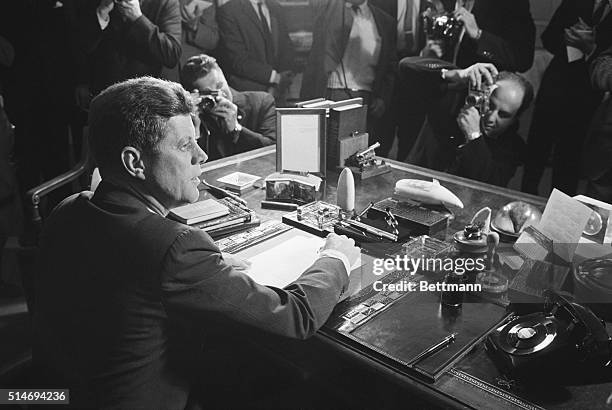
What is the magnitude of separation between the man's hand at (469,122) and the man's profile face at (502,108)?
0.11ft

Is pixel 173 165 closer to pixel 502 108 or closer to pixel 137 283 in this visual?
pixel 137 283

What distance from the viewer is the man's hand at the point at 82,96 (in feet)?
11.3

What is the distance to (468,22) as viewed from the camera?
288 centimetres

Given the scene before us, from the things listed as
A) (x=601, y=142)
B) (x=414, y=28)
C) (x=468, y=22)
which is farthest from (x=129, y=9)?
(x=601, y=142)

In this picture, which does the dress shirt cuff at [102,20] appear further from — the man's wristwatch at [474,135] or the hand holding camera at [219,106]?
the man's wristwatch at [474,135]

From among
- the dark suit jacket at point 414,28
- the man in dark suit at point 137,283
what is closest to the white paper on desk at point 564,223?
the man in dark suit at point 137,283

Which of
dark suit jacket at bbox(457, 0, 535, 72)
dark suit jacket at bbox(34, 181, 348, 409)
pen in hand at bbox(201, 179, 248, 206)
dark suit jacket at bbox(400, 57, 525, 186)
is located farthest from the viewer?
dark suit jacket at bbox(400, 57, 525, 186)

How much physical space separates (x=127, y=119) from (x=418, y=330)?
3.08ft

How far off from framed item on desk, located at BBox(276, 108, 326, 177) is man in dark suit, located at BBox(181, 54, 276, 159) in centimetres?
126

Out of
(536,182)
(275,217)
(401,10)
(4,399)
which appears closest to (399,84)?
(401,10)

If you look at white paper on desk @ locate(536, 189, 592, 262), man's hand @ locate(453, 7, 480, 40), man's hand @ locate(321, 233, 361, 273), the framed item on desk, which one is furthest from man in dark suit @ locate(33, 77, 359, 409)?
man's hand @ locate(453, 7, 480, 40)

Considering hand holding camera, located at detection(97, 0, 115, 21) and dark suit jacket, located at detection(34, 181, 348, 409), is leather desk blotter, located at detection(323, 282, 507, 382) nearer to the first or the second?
dark suit jacket, located at detection(34, 181, 348, 409)

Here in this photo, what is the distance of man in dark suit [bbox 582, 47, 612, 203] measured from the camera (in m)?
2.49

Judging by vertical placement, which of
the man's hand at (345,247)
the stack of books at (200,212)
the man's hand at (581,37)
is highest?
the man's hand at (581,37)
